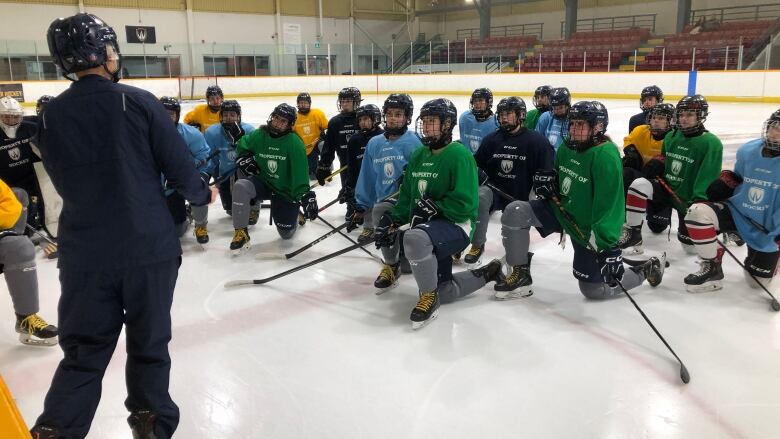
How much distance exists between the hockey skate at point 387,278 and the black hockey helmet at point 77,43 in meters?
2.20

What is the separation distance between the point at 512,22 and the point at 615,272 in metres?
26.4

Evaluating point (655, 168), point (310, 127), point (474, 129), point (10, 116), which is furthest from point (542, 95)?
point (10, 116)

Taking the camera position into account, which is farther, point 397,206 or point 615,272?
point 397,206

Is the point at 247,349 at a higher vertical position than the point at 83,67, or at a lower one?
lower

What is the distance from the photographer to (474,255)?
411cm

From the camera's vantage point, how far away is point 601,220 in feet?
9.98

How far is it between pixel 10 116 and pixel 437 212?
8.86 ft

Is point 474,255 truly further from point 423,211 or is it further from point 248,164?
point 248,164

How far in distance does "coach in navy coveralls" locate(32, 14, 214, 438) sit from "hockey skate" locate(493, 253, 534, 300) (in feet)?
6.72

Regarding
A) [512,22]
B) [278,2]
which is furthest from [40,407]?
[512,22]

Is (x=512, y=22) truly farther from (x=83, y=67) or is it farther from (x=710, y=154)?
(x=83, y=67)

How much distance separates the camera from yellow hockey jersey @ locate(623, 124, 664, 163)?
15.2 ft

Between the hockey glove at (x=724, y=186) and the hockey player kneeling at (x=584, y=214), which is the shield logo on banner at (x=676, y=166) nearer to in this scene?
the hockey glove at (x=724, y=186)

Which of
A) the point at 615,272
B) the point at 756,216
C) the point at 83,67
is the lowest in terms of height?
the point at 615,272
